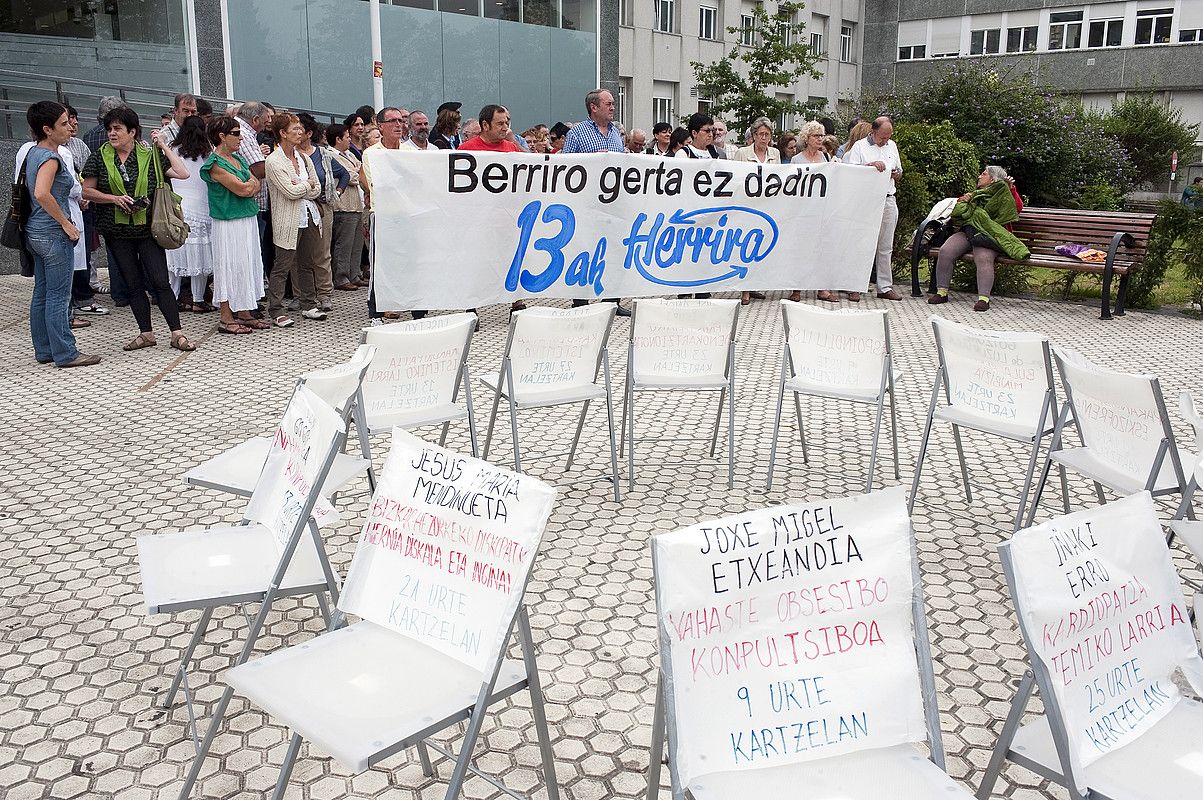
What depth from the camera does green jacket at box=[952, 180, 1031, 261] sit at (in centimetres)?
1151

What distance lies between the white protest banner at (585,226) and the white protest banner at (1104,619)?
5325mm

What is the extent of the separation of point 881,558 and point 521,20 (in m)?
20.9

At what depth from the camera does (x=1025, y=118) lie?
20562 millimetres

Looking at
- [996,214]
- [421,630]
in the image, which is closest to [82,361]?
[421,630]

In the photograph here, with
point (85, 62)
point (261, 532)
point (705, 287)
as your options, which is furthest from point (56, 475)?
point (85, 62)

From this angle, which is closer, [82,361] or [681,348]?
[681,348]

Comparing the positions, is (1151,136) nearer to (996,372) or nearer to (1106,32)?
(1106,32)

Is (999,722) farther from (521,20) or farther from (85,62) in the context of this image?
(521,20)

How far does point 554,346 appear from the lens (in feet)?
17.3

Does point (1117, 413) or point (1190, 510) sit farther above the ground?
point (1117, 413)

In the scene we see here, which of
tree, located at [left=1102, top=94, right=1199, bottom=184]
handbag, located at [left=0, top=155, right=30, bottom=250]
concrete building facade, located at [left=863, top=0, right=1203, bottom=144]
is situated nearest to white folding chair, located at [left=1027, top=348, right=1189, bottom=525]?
handbag, located at [left=0, top=155, right=30, bottom=250]

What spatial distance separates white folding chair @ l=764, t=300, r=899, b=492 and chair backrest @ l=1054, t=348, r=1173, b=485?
1.16 metres

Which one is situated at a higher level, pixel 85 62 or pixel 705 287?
pixel 85 62

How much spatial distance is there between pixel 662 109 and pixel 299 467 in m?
30.8
